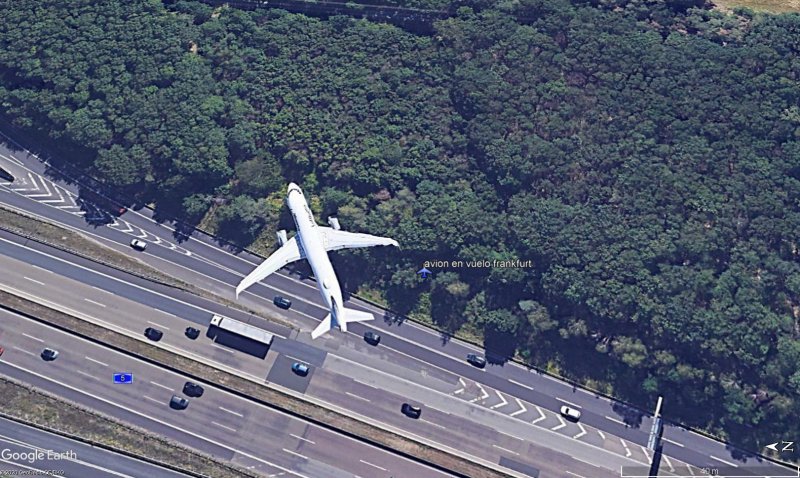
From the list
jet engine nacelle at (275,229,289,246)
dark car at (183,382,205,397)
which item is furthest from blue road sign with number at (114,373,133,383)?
jet engine nacelle at (275,229,289,246)

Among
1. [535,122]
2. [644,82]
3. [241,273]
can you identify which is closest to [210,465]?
[241,273]

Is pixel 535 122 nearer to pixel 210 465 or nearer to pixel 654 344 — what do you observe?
pixel 654 344

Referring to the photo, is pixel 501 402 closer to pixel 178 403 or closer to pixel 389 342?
pixel 389 342

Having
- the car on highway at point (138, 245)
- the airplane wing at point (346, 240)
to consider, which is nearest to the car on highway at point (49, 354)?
the car on highway at point (138, 245)

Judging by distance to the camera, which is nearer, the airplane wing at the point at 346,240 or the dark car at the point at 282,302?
the airplane wing at the point at 346,240

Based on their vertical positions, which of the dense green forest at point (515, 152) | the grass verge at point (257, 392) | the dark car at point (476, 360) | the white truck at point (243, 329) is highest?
the dense green forest at point (515, 152)

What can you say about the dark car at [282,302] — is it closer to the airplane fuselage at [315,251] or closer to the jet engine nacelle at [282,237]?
the jet engine nacelle at [282,237]
